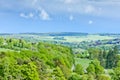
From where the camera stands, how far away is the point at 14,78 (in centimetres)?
10062

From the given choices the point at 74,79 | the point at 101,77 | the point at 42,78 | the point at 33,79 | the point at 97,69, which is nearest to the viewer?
the point at 33,79

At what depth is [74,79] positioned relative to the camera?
115 meters

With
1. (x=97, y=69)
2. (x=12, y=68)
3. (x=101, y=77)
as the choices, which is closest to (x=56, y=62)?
(x=97, y=69)

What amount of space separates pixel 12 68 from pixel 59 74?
52.8 feet

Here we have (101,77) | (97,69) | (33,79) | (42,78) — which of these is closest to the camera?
(33,79)

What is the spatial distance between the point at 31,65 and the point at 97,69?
63.3 metres

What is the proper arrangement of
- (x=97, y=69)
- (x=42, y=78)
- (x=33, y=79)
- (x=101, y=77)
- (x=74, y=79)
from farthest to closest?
(x=97, y=69) → (x=101, y=77) → (x=74, y=79) → (x=42, y=78) → (x=33, y=79)

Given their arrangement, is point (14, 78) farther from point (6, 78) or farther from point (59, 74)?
point (59, 74)

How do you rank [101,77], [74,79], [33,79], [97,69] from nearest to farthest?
[33,79] → [74,79] → [101,77] → [97,69]

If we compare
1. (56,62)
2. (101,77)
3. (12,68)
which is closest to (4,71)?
(12,68)

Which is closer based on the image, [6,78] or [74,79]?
[6,78]

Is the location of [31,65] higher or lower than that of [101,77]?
higher

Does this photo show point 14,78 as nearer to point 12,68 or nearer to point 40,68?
point 12,68

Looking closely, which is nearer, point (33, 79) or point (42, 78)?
point (33, 79)
